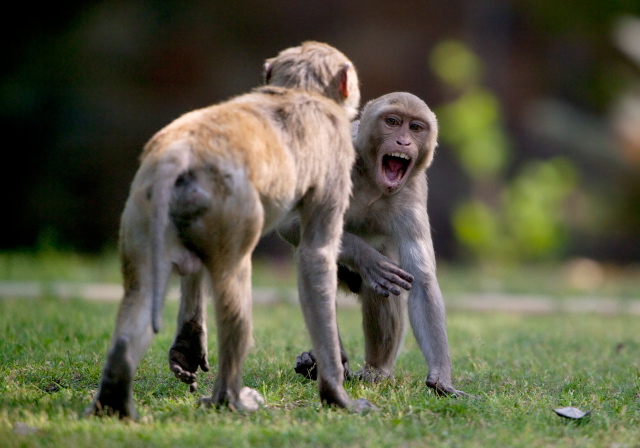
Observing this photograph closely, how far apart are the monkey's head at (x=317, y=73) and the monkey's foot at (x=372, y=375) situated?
6.06 feet

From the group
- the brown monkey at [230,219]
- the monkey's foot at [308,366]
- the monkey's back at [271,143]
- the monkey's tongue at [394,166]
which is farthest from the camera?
the monkey's tongue at [394,166]

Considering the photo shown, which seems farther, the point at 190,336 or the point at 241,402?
the point at 190,336

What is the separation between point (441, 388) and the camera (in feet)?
19.0

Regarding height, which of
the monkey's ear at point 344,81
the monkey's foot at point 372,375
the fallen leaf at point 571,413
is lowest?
the monkey's foot at point 372,375

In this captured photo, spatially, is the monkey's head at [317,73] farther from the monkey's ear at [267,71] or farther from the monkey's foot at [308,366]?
the monkey's foot at [308,366]

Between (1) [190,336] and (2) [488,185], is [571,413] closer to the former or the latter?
(1) [190,336]

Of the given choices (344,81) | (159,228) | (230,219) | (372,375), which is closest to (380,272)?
(372,375)

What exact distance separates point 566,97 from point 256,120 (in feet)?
56.1

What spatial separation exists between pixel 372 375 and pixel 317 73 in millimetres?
2188

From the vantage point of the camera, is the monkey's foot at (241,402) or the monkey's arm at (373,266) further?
the monkey's arm at (373,266)

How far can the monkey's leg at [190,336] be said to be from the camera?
18.4 feet

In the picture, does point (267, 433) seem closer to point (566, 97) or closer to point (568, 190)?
point (568, 190)

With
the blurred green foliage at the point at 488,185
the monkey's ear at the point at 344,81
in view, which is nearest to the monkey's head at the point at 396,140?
the monkey's ear at the point at 344,81

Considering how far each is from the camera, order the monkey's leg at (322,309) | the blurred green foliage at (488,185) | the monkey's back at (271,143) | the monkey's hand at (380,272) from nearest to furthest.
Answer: the monkey's back at (271,143) → the monkey's leg at (322,309) → the monkey's hand at (380,272) → the blurred green foliage at (488,185)
